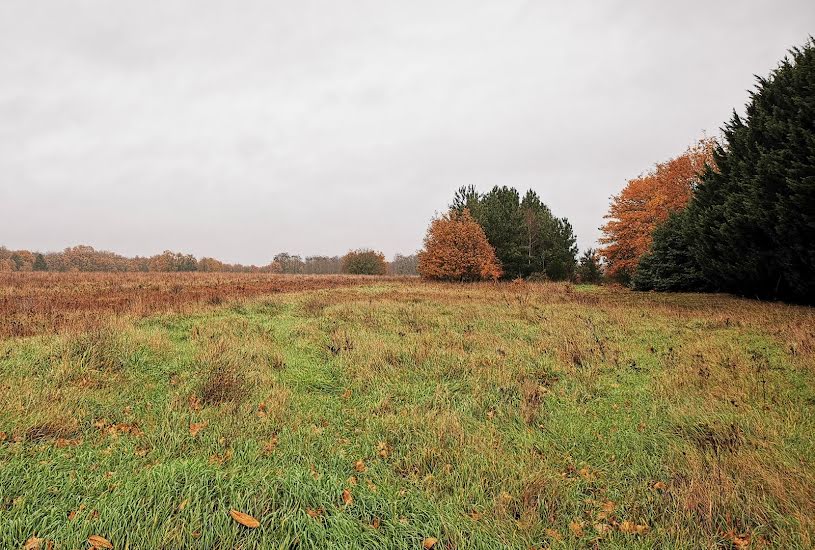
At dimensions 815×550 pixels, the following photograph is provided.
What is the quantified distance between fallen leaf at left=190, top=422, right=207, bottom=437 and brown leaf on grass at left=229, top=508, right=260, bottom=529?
185cm

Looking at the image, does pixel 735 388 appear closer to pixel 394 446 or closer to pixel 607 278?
pixel 394 446

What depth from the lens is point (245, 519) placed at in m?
2.94

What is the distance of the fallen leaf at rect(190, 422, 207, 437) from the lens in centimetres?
450

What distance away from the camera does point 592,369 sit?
698 centimetres

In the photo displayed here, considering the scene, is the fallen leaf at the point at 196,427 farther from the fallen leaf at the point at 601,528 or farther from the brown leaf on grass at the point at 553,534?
the fallen leaf at the point at 601,528

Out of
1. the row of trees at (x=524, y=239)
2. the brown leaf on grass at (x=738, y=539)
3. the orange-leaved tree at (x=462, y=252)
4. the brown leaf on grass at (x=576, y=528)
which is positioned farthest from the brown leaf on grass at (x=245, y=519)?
the row of trees at (x=524, y=239)

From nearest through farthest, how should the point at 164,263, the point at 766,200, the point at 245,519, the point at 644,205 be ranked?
1. the point at 245,519
2. the point at 766,200
3. the point at 644,205
4. the point at 164,263

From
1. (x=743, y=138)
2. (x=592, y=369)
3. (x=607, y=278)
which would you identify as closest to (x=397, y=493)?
(x=592, y=369)

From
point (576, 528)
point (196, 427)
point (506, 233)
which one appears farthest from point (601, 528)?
point (506, 233)

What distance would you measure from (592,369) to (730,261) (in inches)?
587

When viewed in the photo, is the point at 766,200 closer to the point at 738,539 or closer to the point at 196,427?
the point at 738,539

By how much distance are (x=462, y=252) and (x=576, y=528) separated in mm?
30888

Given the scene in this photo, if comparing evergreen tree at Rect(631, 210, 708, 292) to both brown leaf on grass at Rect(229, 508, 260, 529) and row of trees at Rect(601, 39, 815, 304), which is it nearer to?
row of trees at Rect(601, 39, 815, 304)

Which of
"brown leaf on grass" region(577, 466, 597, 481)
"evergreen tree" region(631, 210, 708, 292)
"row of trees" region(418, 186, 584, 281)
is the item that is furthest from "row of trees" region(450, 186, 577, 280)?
"brown leaf on grass" region(577, 466, 597, 481)
